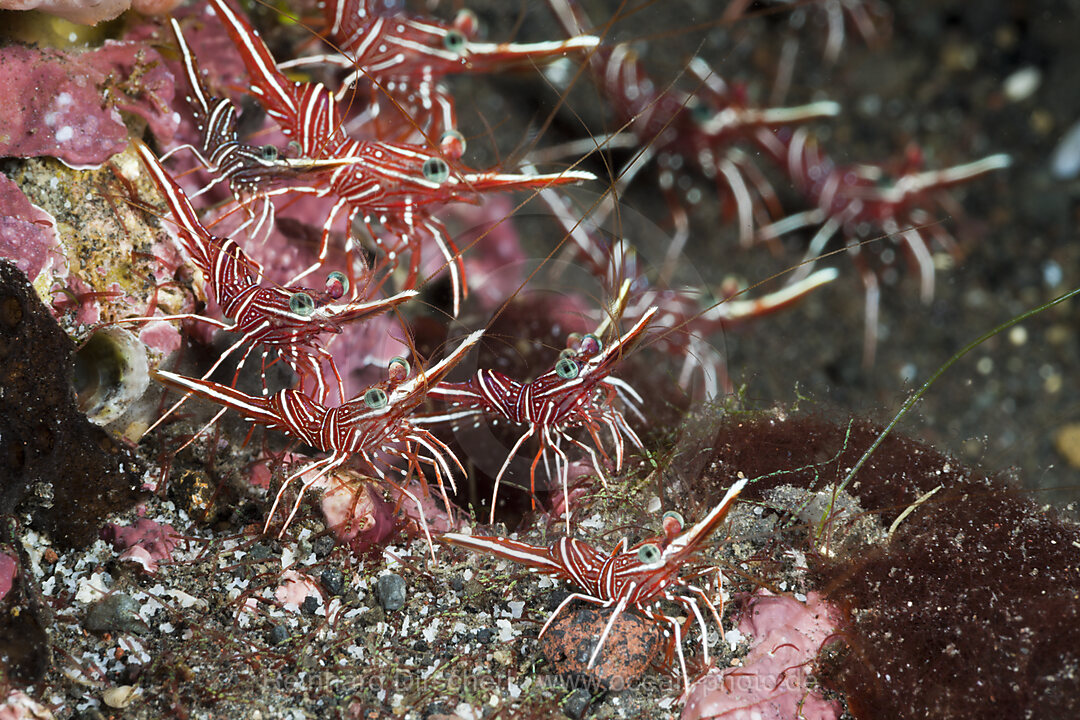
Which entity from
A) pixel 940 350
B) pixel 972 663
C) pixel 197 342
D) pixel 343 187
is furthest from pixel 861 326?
pixel 197 342

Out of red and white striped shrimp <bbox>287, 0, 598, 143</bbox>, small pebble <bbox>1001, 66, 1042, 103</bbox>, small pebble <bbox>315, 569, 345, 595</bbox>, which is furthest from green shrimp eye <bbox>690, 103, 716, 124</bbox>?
small pebble <bbox>315, 569, 345, 595</bbox>

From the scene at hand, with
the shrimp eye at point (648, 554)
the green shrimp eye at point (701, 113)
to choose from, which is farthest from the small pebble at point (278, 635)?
the green shrimp eye at point (701, 113)

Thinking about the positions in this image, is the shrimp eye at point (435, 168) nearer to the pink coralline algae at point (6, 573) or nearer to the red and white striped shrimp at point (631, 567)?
the red and white striped shrimp at point (631, 567)

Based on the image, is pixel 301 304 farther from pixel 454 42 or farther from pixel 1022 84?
pixel 1022 84

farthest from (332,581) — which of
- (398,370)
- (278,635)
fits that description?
Answer: (398,370)

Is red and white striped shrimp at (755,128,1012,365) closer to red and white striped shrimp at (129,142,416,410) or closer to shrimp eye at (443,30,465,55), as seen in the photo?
shrimp eye at (443,30,465,55)
